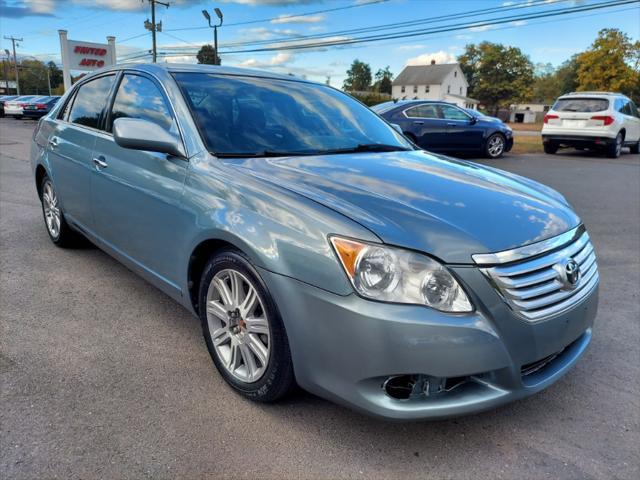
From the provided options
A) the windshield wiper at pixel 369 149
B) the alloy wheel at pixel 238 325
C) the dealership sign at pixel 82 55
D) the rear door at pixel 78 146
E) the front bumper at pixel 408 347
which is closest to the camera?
the front bumper at pixel 408 347

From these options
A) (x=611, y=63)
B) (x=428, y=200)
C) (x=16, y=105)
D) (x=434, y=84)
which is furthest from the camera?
(x=434, y=84)

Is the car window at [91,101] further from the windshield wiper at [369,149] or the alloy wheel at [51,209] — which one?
the windshield wiper at [369,149]

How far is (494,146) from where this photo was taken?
43.9 ft

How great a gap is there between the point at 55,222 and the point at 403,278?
3890 mm

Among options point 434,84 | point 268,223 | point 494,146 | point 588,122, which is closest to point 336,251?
point 268,223

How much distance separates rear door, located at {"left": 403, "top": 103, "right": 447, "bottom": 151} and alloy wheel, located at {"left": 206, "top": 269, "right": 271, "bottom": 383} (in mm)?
10077

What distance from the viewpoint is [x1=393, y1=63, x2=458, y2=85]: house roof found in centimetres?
7944

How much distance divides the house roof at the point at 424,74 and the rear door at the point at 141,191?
8059cm

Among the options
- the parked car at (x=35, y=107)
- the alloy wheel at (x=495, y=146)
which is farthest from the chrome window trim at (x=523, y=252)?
the parked car at (x=35, y=107)

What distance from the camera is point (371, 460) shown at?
214 cm

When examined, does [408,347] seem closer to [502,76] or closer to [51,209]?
[51,209]

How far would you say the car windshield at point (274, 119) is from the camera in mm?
2883

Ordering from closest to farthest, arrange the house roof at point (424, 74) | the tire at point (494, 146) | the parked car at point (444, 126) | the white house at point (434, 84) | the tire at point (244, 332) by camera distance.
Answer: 1. the tire at point (244, 332)
2. the parked car at point (444, 126)
3. the tire at point (494, 146)
4. the white house at point (434, 84)
5. the house roof at point (424, 74)

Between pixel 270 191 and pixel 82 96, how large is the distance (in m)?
2.83
